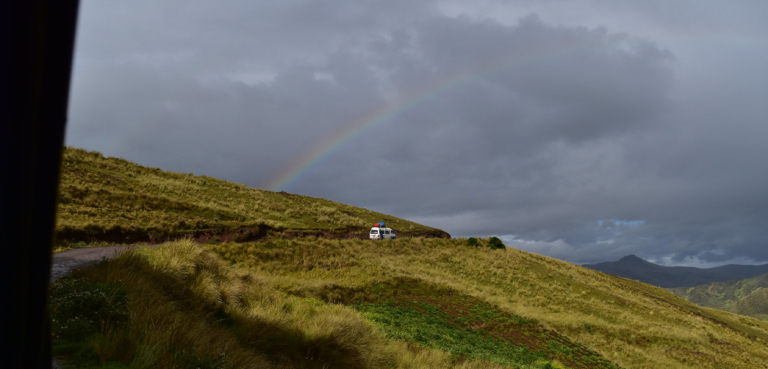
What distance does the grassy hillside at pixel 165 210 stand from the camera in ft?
86.9

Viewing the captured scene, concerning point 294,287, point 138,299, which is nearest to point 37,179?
point 138,299

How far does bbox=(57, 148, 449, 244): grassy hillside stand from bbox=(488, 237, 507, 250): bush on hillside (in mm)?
14059

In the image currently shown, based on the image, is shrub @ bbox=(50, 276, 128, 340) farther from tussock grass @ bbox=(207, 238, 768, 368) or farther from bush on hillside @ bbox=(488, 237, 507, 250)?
bush on hillside @ bbox=(488, 237, 507, 250)

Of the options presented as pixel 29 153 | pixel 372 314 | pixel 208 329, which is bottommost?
pixel 372 314

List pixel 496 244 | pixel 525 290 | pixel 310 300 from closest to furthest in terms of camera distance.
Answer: pixel 310 300 → pixel 525 290 → pixel 496 244

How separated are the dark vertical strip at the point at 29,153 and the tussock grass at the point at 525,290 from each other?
65.6 feet

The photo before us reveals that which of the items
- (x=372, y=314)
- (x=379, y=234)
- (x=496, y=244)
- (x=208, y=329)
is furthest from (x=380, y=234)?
(x=208, y=329)

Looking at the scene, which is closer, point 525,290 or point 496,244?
point 525,290

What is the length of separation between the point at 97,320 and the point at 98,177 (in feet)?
142

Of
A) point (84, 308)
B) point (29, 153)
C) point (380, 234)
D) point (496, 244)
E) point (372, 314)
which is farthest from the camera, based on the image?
point (496, 244)

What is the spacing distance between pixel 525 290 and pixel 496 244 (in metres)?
18.0

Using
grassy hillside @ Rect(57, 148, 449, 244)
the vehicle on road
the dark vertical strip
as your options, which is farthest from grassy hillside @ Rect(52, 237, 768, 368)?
grassy hillside @ Rect(57, 148, 449, 244)

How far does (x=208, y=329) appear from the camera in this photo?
22.5 ft

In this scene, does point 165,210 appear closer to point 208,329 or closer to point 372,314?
point 372,314
